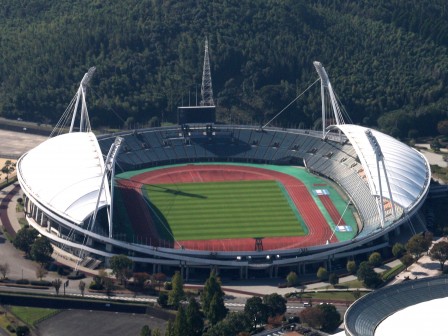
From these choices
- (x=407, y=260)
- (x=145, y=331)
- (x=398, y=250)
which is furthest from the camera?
(x=398, y=250)

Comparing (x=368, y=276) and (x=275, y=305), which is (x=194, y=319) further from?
(x=368, y=276)

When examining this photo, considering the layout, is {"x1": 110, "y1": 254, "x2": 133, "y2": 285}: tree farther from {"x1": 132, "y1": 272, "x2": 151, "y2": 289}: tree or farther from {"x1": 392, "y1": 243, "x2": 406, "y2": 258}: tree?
{"x1": 392, "y1": 243, "x2": 406, "y2": 258}: tree

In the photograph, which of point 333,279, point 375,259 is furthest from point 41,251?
point 375,259

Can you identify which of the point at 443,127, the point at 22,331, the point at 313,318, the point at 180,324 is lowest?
the point at 22,331

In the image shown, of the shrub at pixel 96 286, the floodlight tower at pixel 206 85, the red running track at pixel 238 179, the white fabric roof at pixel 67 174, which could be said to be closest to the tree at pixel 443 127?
the red running track at pixel 238 179

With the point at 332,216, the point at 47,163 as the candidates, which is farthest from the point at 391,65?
the point at 47,163

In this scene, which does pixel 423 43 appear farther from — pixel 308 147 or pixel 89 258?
pixel 89 258
